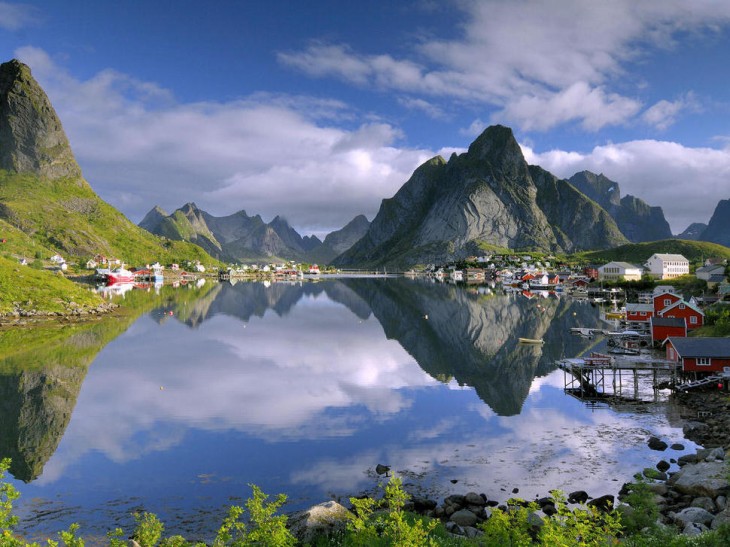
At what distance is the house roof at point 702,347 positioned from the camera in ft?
161

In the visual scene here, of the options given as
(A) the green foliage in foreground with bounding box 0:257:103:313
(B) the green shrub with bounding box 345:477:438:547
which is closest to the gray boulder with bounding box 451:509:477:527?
(B) the green shrub with bounding box 345:477:438:547

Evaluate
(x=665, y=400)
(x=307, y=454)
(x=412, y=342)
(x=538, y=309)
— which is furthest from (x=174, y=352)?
(x=538, y=309)

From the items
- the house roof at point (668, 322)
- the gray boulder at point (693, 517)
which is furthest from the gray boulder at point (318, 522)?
the house roof at point (668, 322)

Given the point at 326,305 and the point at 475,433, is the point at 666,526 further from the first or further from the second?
the point at 326,305

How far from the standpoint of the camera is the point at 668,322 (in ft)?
232

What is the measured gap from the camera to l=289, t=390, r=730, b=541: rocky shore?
19.7 meters

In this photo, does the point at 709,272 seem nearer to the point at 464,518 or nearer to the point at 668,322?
the point at 668,322

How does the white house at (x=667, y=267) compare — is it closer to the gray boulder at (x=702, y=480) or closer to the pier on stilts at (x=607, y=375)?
the pier on stilts at (x=607, y=375)

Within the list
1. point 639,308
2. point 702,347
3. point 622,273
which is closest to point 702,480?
point 702,347

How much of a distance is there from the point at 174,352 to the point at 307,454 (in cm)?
4424

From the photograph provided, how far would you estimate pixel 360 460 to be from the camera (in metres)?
32.3

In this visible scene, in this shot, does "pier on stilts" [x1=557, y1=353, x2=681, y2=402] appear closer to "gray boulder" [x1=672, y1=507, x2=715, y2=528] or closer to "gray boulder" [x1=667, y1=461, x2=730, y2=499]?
"gray boulder" [x1=667, y1=461, x2=730, y2=499]

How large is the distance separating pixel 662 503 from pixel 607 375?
3295cm

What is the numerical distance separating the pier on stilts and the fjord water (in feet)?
6.47
